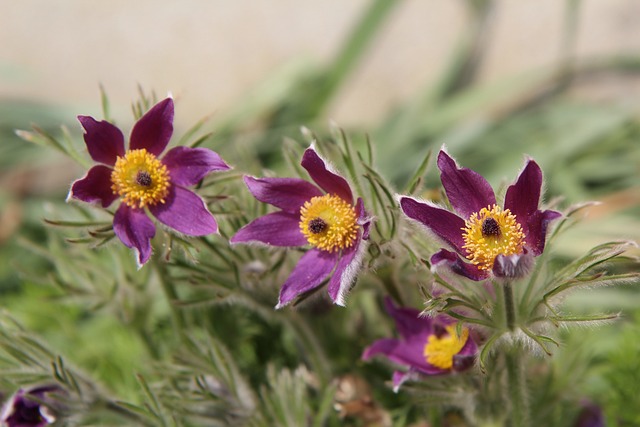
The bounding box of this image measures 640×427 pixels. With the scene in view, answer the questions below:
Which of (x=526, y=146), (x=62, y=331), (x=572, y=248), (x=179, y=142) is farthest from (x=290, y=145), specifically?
(x=526, y=146)

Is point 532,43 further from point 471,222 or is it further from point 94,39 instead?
point 471,222

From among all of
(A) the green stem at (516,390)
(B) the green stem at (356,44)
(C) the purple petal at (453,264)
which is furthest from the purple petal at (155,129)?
(B) the green stem at (356,44)

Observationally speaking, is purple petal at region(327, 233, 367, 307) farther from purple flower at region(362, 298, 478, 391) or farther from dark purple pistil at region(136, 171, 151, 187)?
dark purple pistil at region(136, 171, 151, 187)

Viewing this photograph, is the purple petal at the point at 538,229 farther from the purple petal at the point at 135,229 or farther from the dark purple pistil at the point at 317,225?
the purple petal at the point at 135,229

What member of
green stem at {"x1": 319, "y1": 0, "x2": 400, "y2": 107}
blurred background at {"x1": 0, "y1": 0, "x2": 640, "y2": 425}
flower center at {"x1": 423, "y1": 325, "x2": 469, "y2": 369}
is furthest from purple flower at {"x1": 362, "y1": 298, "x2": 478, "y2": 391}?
green stem at {"x1": 319, "y1": 0, "x2": 400, "y2": 107}

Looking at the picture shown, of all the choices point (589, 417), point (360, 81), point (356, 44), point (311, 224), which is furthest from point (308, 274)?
point (360, 81)
